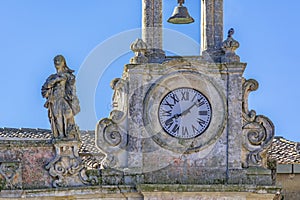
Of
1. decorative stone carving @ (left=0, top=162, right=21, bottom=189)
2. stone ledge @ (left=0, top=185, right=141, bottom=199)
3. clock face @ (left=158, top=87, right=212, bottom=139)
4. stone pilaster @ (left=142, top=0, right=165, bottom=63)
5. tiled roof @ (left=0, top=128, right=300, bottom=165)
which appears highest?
stone pilaster @ (left=142, top=0, right=165, bottom=63)

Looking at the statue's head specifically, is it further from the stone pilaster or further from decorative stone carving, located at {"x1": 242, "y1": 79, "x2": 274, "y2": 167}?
decorative stone carving, located at {"x1": 242, "y1": 79, "x2": 274, "y2": 167}

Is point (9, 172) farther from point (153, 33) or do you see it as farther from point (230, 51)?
point (230, 51)

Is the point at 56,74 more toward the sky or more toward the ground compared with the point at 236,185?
more toward the sky

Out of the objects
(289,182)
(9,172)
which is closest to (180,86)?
(9,172)

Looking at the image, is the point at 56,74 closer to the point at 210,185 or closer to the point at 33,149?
the point at 33,149

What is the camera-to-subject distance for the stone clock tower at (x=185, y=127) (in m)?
35.9

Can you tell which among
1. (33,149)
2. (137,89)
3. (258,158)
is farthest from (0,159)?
(258,158)

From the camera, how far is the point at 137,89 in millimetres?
36094

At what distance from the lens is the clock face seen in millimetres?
36062

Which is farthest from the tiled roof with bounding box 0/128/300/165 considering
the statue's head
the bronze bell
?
the bronze bell

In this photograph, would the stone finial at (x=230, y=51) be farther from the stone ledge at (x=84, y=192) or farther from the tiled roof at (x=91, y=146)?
the stone ledge at (x=84, y=192)

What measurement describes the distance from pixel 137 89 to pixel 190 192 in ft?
8.20

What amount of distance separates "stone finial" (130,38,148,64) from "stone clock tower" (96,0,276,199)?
0.02 metres

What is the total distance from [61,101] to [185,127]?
272cm
